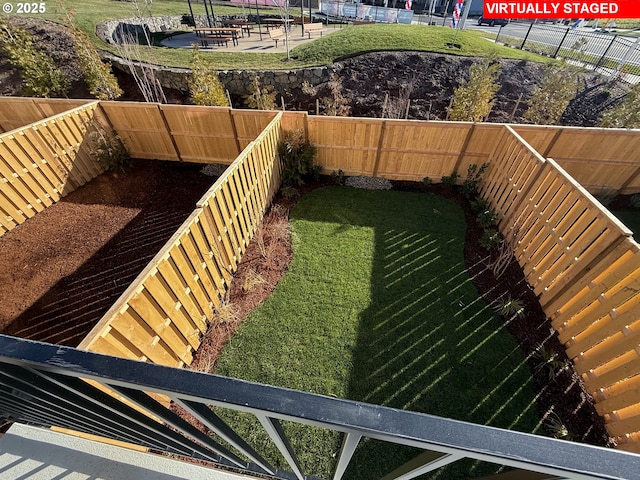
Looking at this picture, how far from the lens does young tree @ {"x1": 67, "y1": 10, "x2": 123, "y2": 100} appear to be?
8.27m

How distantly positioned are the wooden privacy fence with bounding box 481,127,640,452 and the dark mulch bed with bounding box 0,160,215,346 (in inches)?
283

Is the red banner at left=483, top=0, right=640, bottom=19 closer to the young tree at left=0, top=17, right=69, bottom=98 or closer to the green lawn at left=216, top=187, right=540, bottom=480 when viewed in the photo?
the green lawn at left=216, top=187, right=540, bottom=480

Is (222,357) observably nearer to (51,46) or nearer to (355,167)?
(355,167)

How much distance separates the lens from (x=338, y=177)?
24.3 feet

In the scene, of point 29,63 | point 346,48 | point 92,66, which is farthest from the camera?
point 346,48

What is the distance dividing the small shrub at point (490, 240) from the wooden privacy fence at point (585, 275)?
222 millimetres

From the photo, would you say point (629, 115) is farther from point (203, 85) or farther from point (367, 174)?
point (203, 85)

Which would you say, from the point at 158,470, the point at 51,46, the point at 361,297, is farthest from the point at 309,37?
the point at 158,470

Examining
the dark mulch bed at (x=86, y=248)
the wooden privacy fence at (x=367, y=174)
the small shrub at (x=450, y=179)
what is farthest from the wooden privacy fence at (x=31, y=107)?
the small shrub at (x=450, y=179)

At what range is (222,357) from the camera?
12.9ft

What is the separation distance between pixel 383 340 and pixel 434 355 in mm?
754

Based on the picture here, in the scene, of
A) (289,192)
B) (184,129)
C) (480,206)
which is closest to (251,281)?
(289,192)

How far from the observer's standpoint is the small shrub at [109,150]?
730 cm

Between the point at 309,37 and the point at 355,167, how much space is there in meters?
13.5
